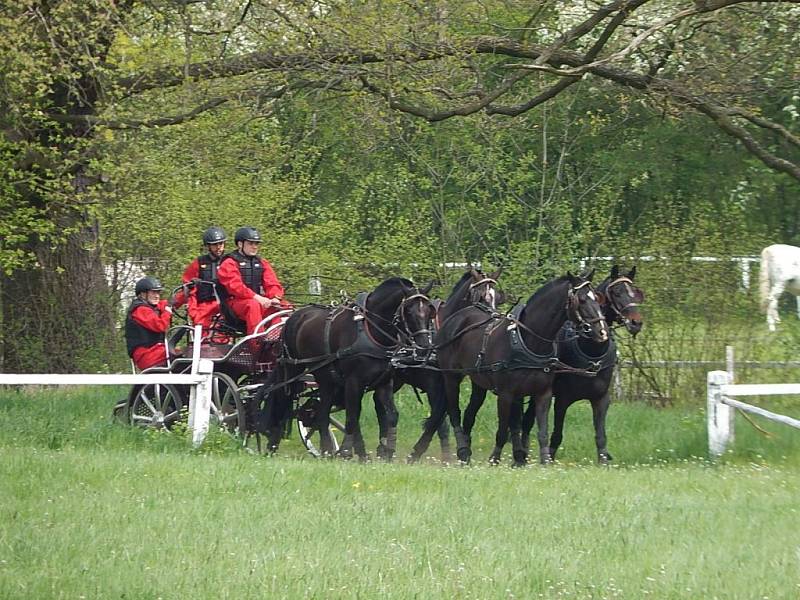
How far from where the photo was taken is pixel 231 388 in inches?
583

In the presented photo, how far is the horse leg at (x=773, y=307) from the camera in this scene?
1719cm

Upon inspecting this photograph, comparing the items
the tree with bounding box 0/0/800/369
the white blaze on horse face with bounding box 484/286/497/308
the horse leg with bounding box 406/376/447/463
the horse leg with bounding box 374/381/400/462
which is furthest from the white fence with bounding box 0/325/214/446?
the tree with bounding box 0/0/800/369

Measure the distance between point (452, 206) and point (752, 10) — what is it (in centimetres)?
550

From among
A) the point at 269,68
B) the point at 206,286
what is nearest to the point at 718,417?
the point at 206,286

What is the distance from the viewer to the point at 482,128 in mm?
20531

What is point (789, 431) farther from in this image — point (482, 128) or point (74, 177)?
point (74, 177)

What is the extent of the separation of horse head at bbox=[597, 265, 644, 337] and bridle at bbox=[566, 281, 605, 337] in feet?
2.50

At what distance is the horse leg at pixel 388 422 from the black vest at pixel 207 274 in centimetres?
224

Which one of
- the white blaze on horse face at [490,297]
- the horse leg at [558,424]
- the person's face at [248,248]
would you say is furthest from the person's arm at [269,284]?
the horse leg at [558,424]

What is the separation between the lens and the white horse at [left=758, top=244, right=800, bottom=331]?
1798cm

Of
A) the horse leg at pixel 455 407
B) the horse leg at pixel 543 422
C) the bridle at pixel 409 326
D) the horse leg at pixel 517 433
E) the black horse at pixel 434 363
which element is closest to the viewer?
A: the horse leg at pixel 543 422

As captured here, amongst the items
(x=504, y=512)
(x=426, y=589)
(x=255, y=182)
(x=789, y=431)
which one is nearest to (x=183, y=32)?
(x=255, y=182)

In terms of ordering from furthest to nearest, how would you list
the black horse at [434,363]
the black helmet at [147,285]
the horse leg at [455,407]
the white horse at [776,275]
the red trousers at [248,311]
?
the white horse at [776,275]
the black helmet at [147,285]
the red trousers at [248,311]
the black horse at [434,363]
the horse leg at [455,407]

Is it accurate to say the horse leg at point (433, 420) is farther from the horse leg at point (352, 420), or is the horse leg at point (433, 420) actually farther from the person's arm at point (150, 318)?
the person's arm at point (150, 318)
